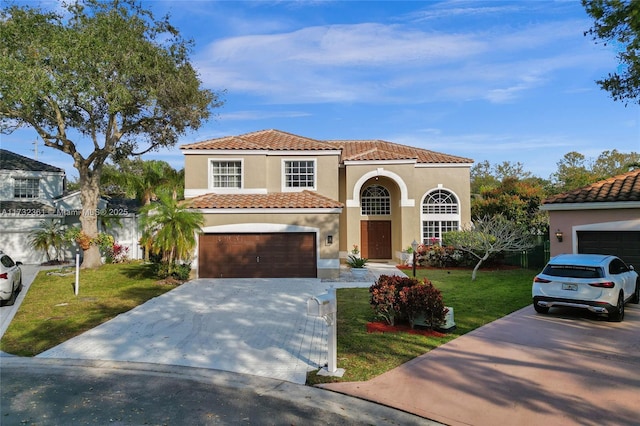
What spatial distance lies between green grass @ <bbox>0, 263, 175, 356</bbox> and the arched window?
1472 centimetres

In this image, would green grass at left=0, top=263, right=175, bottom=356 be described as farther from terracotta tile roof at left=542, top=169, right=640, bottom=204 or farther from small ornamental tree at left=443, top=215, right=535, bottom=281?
terracotta tile roof at left=542, top=169, right=640, bottom=204

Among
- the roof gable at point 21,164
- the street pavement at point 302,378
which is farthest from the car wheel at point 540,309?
the roof gable at point 21,164

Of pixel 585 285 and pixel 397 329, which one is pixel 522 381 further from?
pixel 585 285

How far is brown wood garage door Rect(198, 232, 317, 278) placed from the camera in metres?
18.4

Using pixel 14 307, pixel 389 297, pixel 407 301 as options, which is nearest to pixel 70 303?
pixel 14 307

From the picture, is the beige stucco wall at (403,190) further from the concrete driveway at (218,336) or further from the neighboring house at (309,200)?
the concrete driveway at (218,336)

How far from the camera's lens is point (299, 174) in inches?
848

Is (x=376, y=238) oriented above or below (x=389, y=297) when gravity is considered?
above

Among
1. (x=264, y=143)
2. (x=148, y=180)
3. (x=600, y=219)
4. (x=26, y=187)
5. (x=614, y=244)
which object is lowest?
(x=614, y=244)

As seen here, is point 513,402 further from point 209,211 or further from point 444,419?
point 209,211

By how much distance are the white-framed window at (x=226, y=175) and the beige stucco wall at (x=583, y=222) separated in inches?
567

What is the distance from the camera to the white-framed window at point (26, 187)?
1001 inches

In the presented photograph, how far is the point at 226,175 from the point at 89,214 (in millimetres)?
7346

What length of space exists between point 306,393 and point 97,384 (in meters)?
3.47
